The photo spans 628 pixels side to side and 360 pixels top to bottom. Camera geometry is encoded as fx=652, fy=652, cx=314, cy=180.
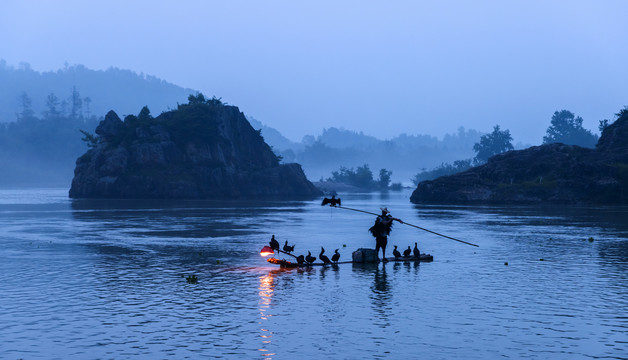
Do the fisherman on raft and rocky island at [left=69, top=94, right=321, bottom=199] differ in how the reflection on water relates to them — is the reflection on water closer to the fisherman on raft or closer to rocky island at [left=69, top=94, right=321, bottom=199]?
the fisherman on raft

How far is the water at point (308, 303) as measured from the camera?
19.1 meters

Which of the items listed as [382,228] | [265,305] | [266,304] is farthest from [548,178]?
[265,305]

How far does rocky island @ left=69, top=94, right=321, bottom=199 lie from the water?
372 ft

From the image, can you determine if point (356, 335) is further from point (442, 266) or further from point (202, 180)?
→ point (202, 180)

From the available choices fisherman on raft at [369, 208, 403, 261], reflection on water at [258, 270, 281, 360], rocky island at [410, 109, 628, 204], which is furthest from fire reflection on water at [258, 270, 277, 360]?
rocky island at [410, 109, 628, 204]

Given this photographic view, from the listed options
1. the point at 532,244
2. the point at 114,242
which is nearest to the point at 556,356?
the point at 532,244

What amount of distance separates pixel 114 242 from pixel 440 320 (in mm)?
35237

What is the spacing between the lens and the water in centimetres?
1909

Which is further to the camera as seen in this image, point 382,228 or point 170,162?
point 170,162

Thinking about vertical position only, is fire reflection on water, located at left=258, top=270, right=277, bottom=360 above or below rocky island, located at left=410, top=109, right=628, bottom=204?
below

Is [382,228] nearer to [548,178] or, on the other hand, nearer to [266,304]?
[266,304]

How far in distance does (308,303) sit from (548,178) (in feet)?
404

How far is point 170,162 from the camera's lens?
17475cm

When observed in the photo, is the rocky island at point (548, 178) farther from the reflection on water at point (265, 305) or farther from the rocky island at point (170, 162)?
the reflection on water at point (265, 305)
